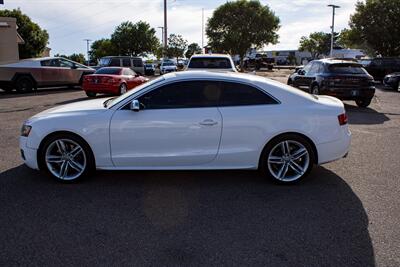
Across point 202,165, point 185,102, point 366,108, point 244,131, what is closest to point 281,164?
point 244,131

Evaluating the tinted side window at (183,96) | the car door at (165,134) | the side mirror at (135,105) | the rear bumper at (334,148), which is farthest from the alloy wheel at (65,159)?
the rear bumper at (334,148)

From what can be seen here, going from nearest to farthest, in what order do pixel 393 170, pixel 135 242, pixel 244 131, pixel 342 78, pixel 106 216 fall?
pixel 135 242 < pixel 106 216 < pixel 244 131 < pixel 393 170 < pixel 342 78

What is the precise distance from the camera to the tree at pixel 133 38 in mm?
59156

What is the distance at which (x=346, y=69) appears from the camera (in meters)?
13.0

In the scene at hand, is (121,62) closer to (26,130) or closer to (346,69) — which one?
(346,69)

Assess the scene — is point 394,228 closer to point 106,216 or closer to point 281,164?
point 281,164

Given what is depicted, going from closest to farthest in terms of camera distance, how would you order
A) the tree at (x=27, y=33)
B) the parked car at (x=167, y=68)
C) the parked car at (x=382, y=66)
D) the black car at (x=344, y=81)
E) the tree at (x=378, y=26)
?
the black car at (x=344, y=81) < the parked car at (x=382, y=66) < the tree at (x=378, y=26) < the parked car at (x=167, y=68) < the tree at (x=27, y=33)

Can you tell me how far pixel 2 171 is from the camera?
5906 millimetres

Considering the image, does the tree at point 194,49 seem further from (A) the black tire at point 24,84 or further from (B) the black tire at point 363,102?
(B) the black tire at point 363,102

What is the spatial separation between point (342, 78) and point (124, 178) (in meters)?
9.31

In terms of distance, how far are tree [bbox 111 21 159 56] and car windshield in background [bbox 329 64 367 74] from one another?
4905 cm

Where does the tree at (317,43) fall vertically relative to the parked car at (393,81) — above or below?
above

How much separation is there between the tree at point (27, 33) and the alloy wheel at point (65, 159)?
4062cm

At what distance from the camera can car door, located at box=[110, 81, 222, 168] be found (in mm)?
5195
